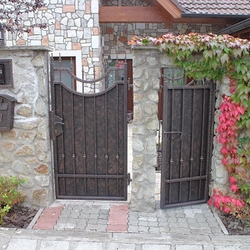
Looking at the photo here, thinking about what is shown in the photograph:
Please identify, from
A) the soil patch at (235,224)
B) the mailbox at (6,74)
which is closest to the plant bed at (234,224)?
the soil patch at (235,224)

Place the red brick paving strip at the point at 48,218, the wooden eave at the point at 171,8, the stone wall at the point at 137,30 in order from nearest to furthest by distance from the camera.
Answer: the red brick paving strip at the point at 48,218 < the wooden eave at the point at 171,8 < the stone wall at the point at 137,30

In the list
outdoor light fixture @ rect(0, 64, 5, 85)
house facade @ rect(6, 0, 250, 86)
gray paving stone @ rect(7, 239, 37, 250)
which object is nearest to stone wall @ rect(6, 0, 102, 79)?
house facade @ rect(6, 0, 250, 86)

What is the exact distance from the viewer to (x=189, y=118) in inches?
134

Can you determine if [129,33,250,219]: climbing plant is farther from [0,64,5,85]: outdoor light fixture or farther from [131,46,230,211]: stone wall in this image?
[0,64,5,85]: outdoor light fixture

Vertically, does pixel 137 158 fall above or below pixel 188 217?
above

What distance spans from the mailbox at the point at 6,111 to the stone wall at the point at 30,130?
0.08 m

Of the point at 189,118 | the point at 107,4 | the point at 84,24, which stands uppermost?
the point at 107,4

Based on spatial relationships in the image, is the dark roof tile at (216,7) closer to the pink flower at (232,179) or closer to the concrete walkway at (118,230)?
the pink flower at (232,179)

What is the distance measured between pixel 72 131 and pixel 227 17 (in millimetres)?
5611

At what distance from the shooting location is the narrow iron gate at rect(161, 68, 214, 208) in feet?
10.9

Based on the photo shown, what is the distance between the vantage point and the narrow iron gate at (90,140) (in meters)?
3.41

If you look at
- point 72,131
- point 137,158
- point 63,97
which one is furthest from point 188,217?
point 63,97

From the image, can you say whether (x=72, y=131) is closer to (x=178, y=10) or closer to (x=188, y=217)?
(x=188, y=217)

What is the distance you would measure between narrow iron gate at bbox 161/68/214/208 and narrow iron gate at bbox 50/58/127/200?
0.51m
